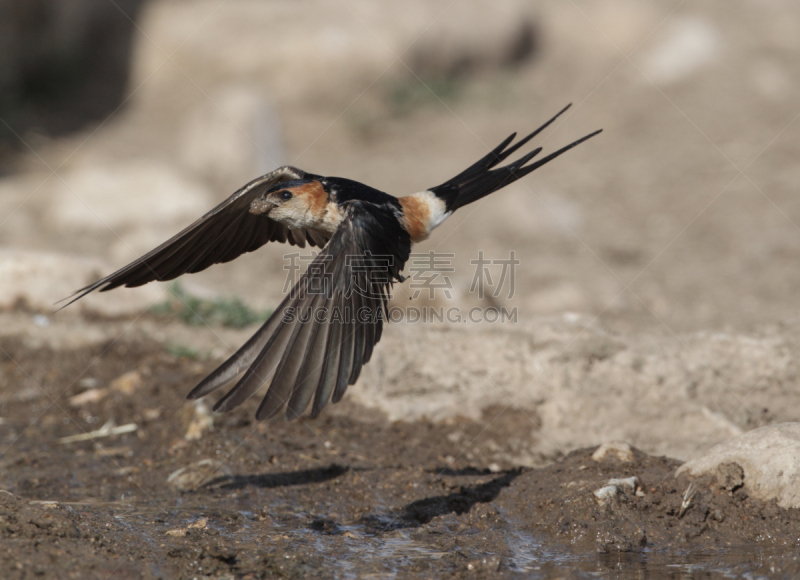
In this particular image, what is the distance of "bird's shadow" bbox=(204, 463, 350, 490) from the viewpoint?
4.15m

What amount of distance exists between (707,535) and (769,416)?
4.92 feet

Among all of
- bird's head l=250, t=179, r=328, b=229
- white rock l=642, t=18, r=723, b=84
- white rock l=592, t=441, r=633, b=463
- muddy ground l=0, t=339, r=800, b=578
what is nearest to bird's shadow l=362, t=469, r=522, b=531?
muddy ground l=0, t=339, r=800, b=578

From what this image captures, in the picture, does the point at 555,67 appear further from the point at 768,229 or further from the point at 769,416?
the point at 769,416

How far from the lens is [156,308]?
5918 millimetres

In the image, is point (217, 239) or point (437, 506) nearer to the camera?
point (437, 506)

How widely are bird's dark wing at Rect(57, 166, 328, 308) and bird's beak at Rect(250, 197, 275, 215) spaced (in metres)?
0.11

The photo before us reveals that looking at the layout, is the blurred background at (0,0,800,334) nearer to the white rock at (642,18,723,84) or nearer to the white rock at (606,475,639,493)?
the white rock at (642,18,723,84)

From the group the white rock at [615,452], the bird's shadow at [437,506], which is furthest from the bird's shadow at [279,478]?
the white rock at [615,452]

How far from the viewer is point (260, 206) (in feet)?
13.5

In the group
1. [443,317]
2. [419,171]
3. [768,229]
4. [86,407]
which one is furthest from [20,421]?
[768,229]

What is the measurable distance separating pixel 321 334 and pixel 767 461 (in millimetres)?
1995

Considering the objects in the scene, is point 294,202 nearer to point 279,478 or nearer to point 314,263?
point 314,263

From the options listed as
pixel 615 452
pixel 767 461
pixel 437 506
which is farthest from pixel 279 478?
pixel 767 461

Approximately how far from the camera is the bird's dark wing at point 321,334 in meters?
2.89
